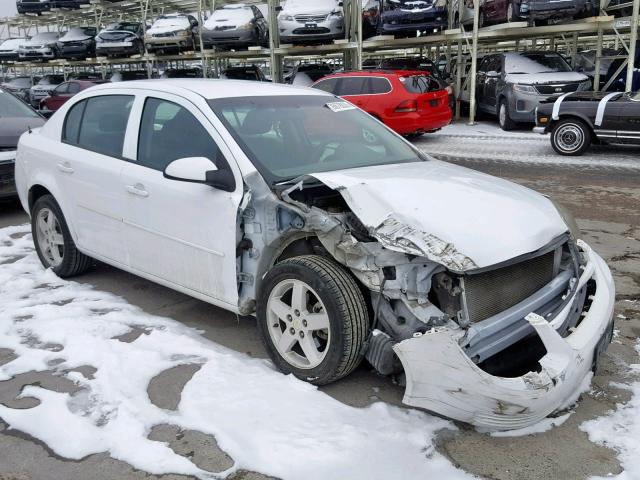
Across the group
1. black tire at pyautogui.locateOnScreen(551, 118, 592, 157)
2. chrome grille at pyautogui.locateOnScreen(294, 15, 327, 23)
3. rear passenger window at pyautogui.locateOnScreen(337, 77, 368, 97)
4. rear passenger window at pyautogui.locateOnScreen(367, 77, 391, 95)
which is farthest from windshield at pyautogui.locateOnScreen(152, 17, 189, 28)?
black tire at pyautogui.locateOnScreen(551, 118, 592, 157)

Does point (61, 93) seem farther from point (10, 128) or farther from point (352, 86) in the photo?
point (10, 128)

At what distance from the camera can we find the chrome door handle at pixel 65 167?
4575mm

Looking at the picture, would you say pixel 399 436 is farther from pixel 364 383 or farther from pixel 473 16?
pixel 473 16

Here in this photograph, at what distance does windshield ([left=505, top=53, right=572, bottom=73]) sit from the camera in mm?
14484

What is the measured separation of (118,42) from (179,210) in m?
23.0

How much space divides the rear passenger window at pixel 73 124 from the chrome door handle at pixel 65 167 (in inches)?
7.3

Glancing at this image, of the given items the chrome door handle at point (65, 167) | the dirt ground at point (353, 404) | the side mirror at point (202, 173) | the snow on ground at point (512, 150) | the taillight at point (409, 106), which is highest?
the side mirror at point (202, 173)

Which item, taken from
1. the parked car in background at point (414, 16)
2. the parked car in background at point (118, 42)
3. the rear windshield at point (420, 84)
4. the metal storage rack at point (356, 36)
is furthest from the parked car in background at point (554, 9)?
the parked car in background at point (118, 42)

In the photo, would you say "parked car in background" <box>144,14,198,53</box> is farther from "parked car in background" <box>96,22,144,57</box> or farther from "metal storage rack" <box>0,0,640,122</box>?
"parked car in background" <box>96,22,144,57</box>

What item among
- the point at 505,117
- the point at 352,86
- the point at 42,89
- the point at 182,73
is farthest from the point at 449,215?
the point at 42,89

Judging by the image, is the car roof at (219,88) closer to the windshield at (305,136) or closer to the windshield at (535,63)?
the windshield at (305,136)

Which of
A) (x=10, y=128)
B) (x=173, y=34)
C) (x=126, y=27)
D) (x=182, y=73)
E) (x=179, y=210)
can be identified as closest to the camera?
(x=179, y=210)

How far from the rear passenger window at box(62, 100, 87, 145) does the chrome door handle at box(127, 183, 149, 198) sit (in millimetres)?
994

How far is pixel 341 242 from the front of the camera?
9.89 ft
